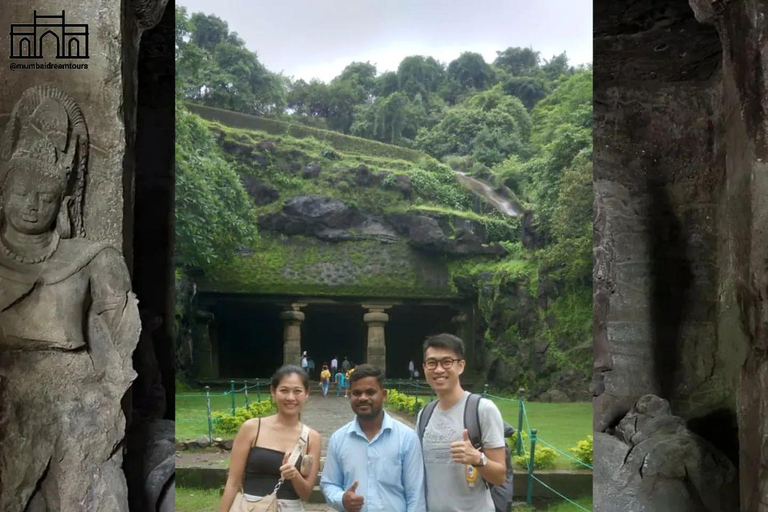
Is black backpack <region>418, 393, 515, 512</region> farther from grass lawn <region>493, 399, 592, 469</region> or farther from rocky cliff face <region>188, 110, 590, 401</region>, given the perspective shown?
rocky cliff face <region>188, 110, 590, 401</region>

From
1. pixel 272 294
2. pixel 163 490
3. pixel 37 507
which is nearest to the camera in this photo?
pixel 37 507

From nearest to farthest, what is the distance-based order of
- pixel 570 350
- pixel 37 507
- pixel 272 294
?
pixel 37 507, pixel 570 350, pixel 272 294

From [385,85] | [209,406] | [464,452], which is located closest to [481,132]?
[385,85]

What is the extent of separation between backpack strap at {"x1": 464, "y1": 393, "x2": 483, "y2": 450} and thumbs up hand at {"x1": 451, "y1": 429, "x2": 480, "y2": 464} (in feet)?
0.14

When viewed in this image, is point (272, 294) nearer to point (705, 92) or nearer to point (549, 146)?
point (549, 146)

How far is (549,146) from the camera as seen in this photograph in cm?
549

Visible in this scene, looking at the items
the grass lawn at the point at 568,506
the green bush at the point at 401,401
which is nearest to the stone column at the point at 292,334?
the green bush at the point at 401,401

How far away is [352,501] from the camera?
15.0 ft

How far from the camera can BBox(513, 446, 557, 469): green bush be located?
5031 mm

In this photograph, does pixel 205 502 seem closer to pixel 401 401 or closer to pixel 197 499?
pixel 197 499

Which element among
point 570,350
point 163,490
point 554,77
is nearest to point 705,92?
point 554,77

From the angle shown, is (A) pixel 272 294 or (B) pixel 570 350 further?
(A) pixel 272 294

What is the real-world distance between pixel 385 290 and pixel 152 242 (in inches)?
65.5

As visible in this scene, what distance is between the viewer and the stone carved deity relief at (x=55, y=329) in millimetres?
3771
